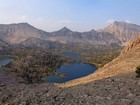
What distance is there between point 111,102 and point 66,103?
12.3 feet

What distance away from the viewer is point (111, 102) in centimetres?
1927

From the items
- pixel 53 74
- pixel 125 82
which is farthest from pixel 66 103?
pixel 53 74

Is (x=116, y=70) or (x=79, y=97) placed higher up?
(x=79, y=97)

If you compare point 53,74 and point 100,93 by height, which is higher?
Result: point 100,93

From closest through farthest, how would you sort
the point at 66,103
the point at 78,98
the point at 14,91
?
the point at 66,103 < the point at 78,98 < the point at 14,91

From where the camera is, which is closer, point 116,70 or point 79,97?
point 79,97

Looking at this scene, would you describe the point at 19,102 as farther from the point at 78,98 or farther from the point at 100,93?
the point at 100,93

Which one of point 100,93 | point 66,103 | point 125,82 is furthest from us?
point 125,82

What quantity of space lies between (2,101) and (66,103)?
Answer: 23.1 feet

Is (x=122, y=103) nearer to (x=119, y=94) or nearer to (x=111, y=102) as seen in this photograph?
(x=111, y=102)

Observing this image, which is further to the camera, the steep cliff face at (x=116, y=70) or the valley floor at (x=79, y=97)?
the steep cliff face at (x=116, y=70)

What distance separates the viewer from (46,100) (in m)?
19.5

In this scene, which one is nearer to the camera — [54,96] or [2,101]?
[54,96]

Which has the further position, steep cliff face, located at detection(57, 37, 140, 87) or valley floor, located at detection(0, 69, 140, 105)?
steep cliff face, located at detection(57, 37, 140, 87)
